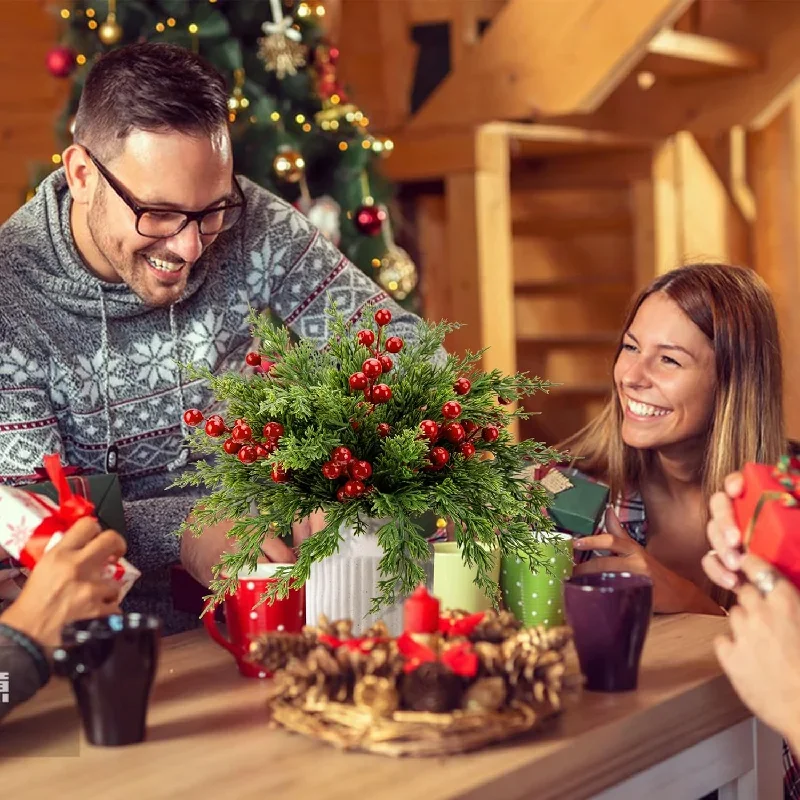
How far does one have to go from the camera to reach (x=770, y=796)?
1.29 metres

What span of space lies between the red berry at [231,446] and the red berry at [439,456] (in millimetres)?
199

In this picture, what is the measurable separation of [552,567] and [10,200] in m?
3.22

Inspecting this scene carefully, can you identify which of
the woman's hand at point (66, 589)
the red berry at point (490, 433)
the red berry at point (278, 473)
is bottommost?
the woman's hand at point (66, 589)

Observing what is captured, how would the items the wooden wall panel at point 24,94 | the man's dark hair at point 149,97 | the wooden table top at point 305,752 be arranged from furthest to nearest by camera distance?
the wooden wall panel at point 24,94 < the man's dark hair at point 149,97 < the wooden table top at point 305,752

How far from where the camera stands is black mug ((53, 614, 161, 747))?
1037mm

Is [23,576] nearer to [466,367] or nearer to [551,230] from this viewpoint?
[466,367]

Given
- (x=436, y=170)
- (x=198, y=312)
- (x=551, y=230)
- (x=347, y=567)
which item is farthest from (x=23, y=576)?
(x=551, y=230)

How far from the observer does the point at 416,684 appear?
3.34 ft

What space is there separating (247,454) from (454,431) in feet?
0.70

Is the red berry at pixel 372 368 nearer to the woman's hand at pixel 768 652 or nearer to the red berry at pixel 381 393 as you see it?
the red berry at pixel 381 393

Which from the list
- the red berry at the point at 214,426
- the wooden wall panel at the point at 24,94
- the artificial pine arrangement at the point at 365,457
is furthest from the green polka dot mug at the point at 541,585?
the wooden wall panel at the point at 24,94

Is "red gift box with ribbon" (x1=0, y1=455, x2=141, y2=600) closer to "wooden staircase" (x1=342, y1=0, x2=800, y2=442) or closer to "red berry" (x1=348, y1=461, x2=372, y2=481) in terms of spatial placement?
"red berry" (x1=348, y1=461, x2=372, y2=481)

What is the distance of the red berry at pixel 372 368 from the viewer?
1271 mm

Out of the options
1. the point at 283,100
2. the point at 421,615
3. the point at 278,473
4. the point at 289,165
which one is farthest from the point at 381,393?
the point at 283,100
